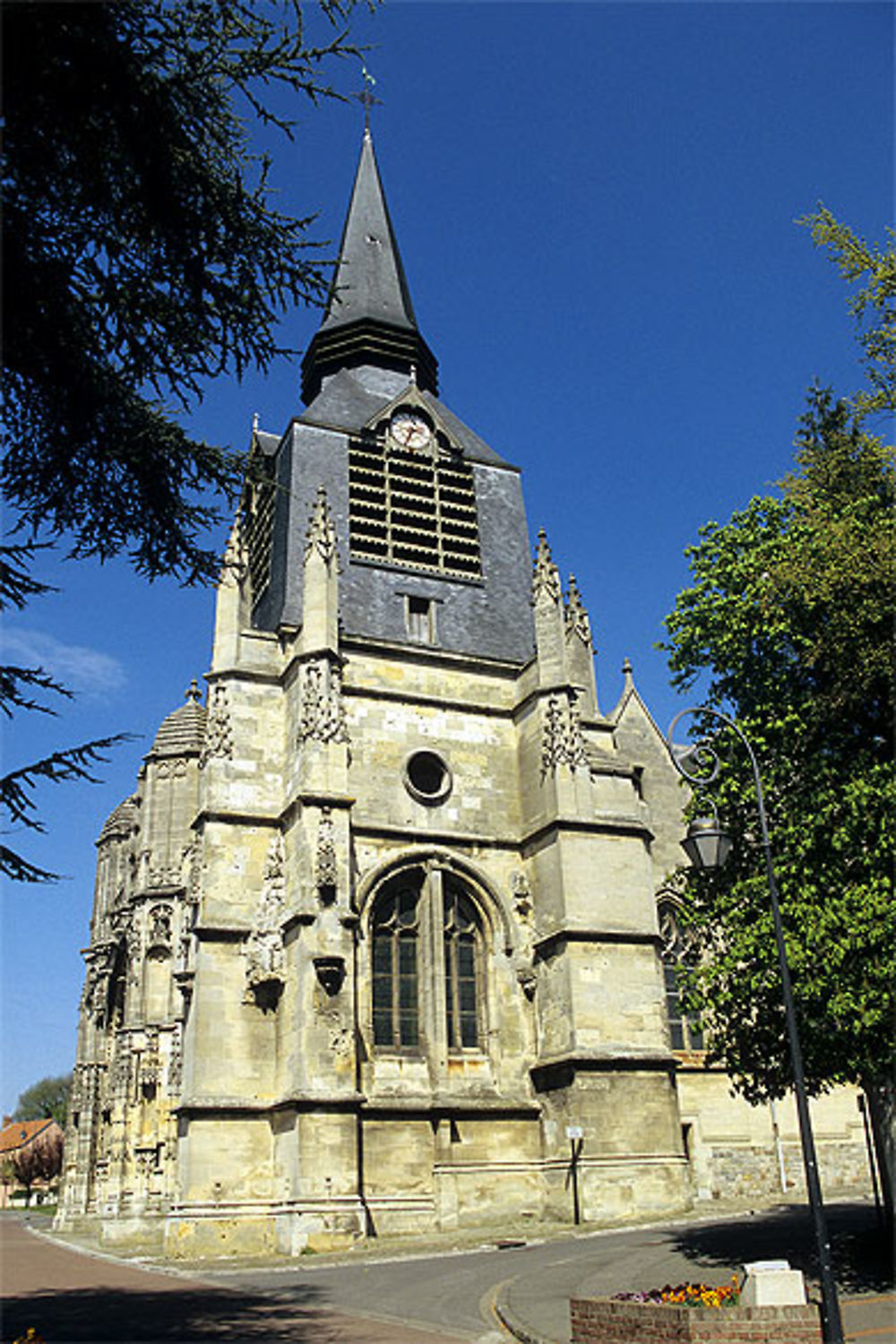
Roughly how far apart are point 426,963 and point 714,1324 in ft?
42.2

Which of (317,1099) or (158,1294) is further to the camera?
(317,1099)

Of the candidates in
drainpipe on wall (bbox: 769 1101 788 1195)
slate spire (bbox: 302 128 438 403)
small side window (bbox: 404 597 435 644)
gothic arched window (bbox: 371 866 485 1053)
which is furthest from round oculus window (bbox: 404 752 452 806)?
slate spire (bbox: 302 128 438 403)

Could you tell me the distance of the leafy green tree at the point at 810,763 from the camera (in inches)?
521

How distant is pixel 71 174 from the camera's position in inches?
384

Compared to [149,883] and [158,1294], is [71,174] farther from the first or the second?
[149,883]

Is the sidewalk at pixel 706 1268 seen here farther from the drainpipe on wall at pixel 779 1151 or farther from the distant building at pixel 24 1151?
the distant building at pixel 24 1151

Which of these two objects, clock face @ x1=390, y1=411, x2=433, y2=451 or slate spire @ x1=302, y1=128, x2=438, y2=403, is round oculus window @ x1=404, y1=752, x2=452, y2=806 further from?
slate spire @ x1=302, y1=128, x2=438, y2=403

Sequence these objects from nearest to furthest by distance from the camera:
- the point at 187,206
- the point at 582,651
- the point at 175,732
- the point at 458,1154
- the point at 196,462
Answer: the point at 187,206 < the point at 196,462 < the point at 458,1154 < the point at 582,651 < the point at 175,732

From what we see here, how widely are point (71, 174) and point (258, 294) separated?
6.52ft

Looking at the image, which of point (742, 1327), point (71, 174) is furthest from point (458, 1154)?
point (71, 174)

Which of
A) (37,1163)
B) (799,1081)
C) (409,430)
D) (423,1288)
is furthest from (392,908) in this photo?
(37,1163)

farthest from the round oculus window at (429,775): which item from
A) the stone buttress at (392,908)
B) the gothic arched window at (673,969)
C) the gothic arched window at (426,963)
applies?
the gothic arched window at (673,969)

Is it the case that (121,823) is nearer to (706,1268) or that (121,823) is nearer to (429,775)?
(429,775)

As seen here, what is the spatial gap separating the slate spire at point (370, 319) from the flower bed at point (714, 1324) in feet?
85.1
